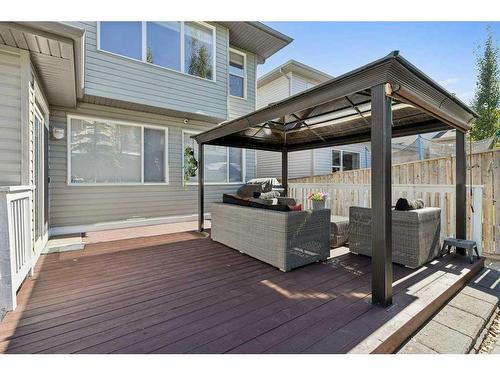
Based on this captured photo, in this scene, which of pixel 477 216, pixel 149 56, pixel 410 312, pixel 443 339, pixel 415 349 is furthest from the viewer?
pixel 149 56

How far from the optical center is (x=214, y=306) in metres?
2.31

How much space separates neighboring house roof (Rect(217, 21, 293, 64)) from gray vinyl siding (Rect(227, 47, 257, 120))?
1.12 feet

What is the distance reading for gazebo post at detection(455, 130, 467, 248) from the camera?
3896 mm

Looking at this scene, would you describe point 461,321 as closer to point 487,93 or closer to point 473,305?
point 473,305

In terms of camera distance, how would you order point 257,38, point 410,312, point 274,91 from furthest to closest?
point 274,91 → point 257,38 → point 410,312

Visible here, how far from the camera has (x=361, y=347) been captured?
1732mm

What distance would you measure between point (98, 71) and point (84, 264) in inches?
155

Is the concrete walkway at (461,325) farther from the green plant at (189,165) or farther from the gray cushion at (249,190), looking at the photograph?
the green plant at (189,165)

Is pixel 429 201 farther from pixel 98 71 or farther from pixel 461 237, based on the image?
pixel 98 71

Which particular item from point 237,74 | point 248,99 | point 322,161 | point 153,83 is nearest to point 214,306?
point 153,83

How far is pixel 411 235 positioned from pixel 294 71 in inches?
335

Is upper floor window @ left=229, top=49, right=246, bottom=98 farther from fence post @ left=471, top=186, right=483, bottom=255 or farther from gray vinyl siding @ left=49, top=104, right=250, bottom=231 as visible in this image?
fence post @ left=471, top=186, right=483, bottom=255

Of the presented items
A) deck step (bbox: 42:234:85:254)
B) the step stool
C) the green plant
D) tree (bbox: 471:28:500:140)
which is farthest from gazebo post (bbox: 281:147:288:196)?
tree (bbox: 471:28:500:140)

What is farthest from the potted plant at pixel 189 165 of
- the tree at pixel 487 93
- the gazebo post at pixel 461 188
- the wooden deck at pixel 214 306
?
the tree at pixel 487 93
